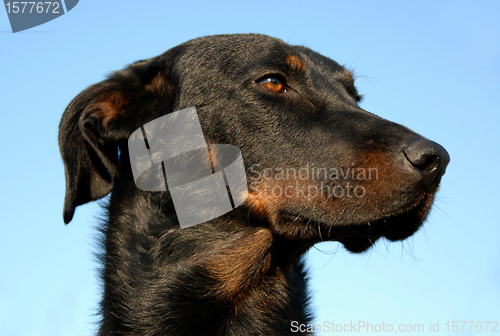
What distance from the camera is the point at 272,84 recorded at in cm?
403

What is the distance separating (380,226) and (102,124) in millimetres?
2244

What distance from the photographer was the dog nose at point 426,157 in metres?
3.27

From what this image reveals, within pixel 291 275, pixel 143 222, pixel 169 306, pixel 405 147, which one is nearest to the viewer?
pixel 405 147

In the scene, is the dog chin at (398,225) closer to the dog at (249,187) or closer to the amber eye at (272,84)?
the dog at (249,187)

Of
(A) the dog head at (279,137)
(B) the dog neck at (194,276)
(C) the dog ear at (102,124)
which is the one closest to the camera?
(A) the dog head at (279,137)

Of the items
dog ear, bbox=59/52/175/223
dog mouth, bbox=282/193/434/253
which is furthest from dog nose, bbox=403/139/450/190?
dog ear, bbox=59/52/175/223

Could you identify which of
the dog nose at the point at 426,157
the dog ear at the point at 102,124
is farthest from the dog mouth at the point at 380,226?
the dog ear at the point at 102,124

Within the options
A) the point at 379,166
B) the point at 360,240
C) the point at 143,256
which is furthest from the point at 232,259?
the point at 379,166

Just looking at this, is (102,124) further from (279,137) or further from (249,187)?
(279,137)

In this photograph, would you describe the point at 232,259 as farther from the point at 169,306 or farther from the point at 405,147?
the point at 405,147

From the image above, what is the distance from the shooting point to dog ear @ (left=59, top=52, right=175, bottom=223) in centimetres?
400

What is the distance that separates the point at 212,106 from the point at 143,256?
1.25 meters

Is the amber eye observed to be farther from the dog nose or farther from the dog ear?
the dog nose

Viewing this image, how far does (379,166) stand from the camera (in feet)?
11.1
